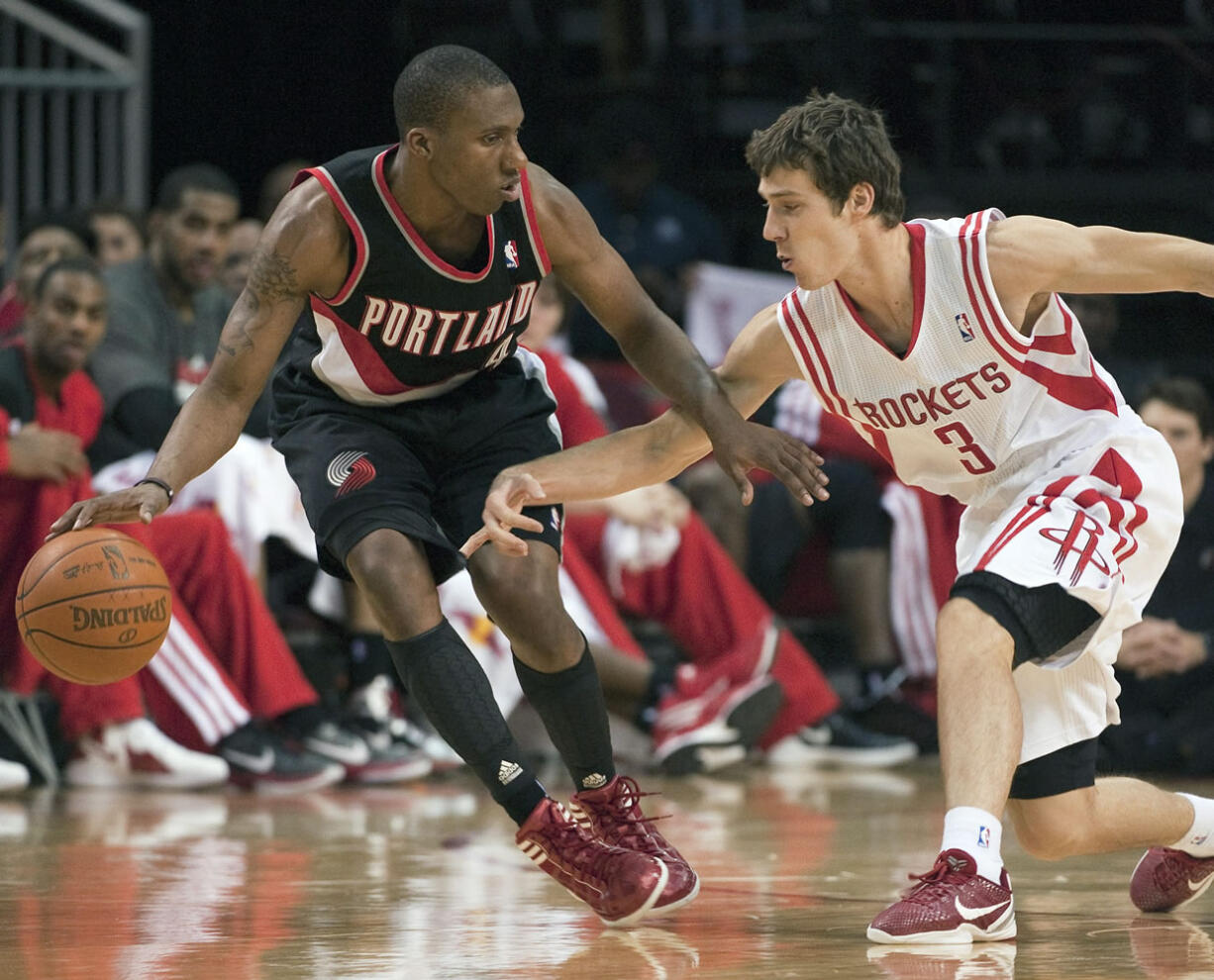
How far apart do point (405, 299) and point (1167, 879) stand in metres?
1.73

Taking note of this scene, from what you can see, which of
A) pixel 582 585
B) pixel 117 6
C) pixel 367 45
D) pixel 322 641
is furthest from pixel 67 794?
pixel 367 45

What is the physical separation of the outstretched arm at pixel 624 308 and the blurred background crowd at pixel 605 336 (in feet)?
3.02

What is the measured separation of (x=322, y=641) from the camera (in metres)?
6.35

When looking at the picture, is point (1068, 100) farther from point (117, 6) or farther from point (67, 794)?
point (67, 794)

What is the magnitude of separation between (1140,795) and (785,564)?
3.69 metres

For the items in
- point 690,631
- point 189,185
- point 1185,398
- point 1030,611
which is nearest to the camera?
point 1030,611

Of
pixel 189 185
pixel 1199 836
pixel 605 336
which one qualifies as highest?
pixel 189 185

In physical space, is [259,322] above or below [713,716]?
above

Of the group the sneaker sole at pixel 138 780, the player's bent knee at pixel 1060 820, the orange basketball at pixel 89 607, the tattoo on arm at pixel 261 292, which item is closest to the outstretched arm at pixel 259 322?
the tattoo on arm at pixel 261 292

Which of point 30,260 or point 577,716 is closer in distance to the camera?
point 577,716

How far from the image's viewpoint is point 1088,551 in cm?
321

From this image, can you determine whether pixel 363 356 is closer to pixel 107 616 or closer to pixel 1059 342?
pixel 107 616

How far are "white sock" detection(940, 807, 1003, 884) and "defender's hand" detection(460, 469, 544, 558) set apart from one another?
2.70ft

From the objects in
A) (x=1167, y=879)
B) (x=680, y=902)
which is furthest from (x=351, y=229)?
(x=1167, y=879)
